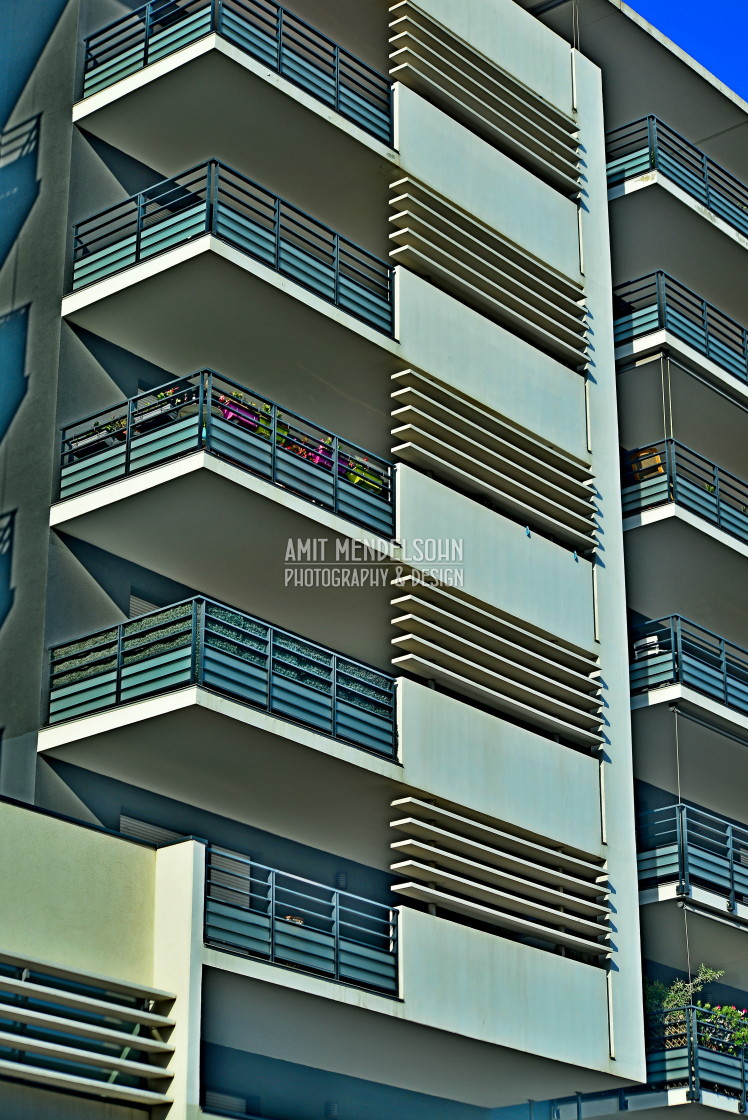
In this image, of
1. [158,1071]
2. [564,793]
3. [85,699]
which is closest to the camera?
[158,1071]

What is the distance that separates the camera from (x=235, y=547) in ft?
75.0

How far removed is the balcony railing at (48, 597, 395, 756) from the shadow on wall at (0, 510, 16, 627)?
3.67 feet

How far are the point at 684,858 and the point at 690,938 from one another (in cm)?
167

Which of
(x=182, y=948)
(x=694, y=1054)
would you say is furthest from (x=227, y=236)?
(x=694, y=1054)

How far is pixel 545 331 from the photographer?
28.0 meters

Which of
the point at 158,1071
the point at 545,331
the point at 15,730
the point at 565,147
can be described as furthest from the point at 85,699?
the point at 565,147

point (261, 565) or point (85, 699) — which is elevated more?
point (261, 565)

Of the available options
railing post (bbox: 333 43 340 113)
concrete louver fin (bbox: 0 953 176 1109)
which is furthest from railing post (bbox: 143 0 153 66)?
concrete louver fin (bbox: 0 953 176 1109)

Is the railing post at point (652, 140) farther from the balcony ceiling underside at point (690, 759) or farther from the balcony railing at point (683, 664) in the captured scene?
the balcony ceiling underside at point (690, 759)

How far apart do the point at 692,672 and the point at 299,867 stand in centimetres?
794

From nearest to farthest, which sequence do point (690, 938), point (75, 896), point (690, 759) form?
point (75, 896) → point (690, 938) → point (690, 759)

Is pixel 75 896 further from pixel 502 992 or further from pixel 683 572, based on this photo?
pixel 683 572

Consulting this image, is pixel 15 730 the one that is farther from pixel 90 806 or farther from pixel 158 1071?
pixel 158 1071

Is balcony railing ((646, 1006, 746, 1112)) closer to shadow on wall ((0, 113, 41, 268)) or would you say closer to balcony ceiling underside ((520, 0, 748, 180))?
shadow on wall ((0, 113, 41, 268))
